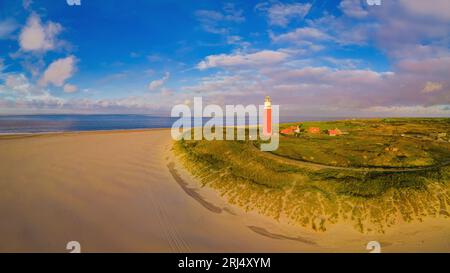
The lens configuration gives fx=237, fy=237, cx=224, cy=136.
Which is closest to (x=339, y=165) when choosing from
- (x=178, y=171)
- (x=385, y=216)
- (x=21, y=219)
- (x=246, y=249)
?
(x=385, y=216)

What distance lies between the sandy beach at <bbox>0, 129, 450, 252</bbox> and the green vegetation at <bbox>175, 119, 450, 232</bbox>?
1.57 feet


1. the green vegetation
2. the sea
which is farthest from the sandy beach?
the sea

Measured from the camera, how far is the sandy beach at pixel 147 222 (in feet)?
26.0

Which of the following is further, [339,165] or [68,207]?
[339,165]

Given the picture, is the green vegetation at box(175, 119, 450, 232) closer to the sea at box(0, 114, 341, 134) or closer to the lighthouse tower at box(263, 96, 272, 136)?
the lighthouse tower at box(263, 96, 272, 136)

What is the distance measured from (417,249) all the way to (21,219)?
589 inches

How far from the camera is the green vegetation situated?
8672 millimetres

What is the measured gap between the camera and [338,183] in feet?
32.8

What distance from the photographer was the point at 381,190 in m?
9.38

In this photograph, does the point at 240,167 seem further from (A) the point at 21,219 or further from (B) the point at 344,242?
(A) the point at 21,219

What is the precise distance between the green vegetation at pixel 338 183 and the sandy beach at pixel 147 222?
48 centimetres

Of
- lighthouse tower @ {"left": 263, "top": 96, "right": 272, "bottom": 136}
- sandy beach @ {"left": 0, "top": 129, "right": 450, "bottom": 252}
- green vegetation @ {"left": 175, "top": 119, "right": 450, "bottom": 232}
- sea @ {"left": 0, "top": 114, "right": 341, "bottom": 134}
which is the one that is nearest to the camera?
sandy beach @ {"left": 0, "top": 129, "right": 450, "bottom": 252}

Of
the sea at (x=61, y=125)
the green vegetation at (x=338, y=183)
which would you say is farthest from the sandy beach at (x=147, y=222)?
the sea at (x=61, y=125)

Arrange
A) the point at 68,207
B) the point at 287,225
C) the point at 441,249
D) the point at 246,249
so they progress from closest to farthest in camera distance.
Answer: the point at 441,249
the point at 246,249
the point at 287,225
the point at 68,207
